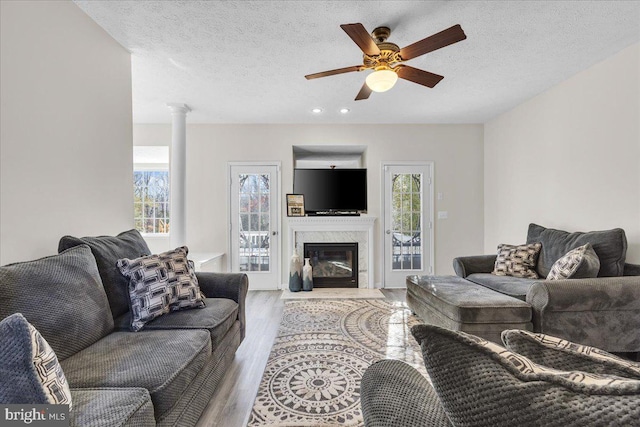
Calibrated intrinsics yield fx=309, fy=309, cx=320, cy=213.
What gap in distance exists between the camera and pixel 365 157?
506 cm

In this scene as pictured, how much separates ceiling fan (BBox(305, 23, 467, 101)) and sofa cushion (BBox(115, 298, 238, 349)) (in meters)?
1.89

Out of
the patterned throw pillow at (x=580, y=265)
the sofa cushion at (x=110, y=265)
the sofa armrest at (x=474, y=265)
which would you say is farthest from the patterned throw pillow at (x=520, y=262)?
the sofa cushion at (x=110, y=265)

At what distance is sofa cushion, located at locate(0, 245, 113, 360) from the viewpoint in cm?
134

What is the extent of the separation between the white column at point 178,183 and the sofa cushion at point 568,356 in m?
3.92

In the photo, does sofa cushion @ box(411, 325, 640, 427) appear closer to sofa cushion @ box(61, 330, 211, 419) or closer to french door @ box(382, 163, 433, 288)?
sofa cushion @ box(61, 330, 211, 419)

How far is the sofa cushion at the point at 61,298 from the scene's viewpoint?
134 centimetres

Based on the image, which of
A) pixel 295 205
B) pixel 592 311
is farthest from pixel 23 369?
pixel 295 205

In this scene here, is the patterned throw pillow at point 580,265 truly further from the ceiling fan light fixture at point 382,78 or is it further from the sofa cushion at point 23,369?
the sofa cushion at point 23,369

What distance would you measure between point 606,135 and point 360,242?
3100mm

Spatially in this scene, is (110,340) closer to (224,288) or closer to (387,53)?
(224,288)

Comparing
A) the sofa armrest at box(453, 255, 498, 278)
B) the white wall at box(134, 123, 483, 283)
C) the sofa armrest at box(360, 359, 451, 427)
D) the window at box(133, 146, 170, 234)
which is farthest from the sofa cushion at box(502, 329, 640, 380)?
the window at box(133, 146, 170, 234)

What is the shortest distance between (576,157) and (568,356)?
356cm

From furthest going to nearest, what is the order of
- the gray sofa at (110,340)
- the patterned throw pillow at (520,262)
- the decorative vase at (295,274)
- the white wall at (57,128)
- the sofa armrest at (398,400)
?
the decorative vase at (295,274) < the patterned throw pillow at (520,262) < the white wall at (57,128) < the gray sofa at (110,340) < the sofa armrest at (398,400)

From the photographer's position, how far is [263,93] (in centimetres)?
363
